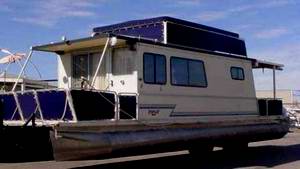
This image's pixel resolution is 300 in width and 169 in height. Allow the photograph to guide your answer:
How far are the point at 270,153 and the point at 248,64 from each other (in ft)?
9.83

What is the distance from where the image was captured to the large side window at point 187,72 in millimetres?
13789

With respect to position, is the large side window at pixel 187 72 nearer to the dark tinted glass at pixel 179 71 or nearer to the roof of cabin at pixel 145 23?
the dark tinted glass at pixel 179 71

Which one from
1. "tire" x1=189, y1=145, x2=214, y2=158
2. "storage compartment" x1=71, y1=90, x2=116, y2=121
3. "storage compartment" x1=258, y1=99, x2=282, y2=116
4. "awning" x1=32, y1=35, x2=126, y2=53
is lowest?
"tire" x1=189, y1=145, x2=214, y2=158

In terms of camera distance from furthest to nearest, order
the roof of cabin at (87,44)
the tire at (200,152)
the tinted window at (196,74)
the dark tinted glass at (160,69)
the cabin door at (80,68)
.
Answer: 1. the tire at (200,152)
2. the tinted window at (196,74)
3. the cabin door at (80,68)
4. the dark tinted glass at (160,69)
5. the roof of cabin at (87,44)

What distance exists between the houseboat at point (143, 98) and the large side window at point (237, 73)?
0.03 m

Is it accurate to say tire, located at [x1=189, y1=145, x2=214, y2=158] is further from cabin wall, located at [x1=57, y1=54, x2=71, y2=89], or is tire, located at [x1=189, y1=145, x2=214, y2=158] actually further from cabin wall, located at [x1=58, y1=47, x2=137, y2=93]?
cabin wall, located at [x1=57, y1=54, x2=71, y2=89]

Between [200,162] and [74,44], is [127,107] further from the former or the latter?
[200,162]

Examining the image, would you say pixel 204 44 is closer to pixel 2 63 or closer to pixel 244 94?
pixel 244 94

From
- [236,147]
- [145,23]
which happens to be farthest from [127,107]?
[236,147]

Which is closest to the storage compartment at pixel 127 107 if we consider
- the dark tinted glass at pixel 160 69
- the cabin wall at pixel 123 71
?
the cabin wall at pixel 123 71

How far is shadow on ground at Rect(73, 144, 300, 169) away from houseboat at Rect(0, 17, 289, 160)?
0.47 meters

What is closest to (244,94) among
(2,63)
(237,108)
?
(237,108)

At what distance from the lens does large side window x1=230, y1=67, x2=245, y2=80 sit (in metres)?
16.5

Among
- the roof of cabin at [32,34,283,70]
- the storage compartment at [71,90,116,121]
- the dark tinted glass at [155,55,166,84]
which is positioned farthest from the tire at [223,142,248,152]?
the storage compartment at [71,90,116,121]
